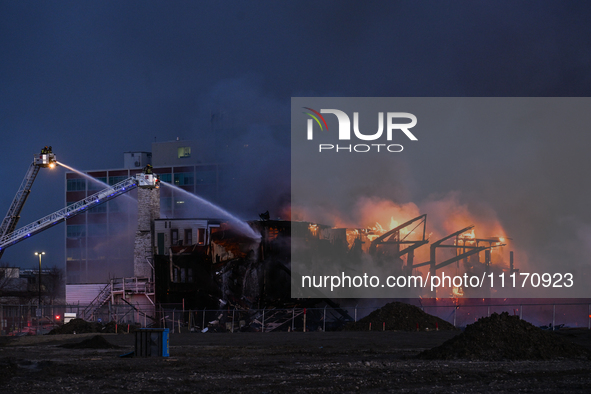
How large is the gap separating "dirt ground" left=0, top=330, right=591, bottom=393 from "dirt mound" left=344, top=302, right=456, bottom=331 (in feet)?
42.9

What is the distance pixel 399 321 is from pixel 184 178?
5109 centimetres

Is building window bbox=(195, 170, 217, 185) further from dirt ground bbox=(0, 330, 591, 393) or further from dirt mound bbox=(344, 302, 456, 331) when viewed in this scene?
dirt ground bbox=(0, 330, 591, 393)

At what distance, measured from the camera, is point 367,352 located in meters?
24.1

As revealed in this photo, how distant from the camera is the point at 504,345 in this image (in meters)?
21.2

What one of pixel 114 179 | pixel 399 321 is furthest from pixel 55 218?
pixel 399 321

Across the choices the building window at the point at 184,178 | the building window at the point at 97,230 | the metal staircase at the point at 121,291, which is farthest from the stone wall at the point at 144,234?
the building window at the point at 97,230

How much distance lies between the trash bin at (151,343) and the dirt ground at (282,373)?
73 centimetres

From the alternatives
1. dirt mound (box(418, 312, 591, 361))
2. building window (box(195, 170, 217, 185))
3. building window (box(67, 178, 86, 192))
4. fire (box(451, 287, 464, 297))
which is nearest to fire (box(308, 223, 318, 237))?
fire (box(451, 287, 464, 297))

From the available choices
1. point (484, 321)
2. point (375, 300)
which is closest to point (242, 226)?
point (375, 300)

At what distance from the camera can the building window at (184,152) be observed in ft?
284

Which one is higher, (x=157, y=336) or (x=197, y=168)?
(x=197, y=168)

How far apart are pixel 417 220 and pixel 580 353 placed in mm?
40114

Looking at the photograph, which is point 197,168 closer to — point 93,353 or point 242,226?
point 242,226

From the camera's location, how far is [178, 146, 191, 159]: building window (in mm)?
86625
